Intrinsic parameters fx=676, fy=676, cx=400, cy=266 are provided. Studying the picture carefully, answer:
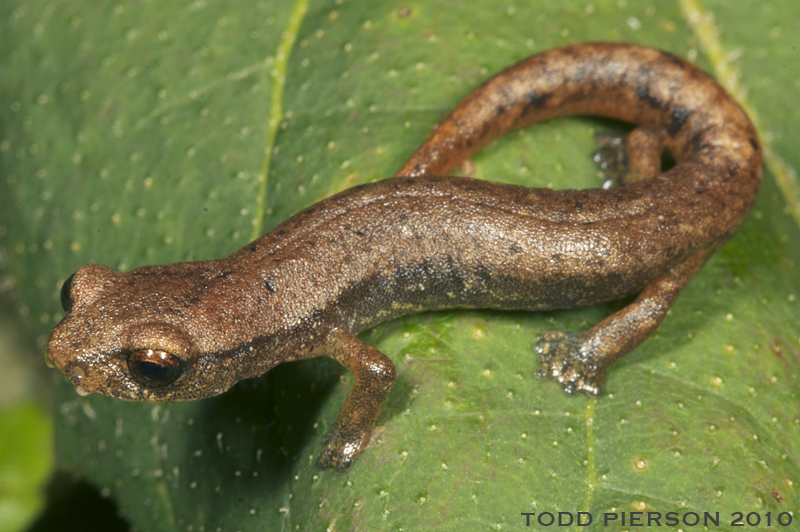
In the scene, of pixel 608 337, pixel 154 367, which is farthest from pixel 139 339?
pixel 608 337

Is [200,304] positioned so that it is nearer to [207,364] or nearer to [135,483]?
[207,364]

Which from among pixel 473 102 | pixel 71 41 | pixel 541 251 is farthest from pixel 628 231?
pixel 71 41

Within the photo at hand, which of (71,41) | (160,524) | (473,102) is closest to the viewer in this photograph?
(160,524)

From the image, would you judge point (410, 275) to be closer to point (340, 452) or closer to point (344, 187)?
point (344, 187)

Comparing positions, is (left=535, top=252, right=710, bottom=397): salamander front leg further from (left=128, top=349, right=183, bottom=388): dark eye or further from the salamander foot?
(left=128, top=349, right=183, bottom=388): dark eye

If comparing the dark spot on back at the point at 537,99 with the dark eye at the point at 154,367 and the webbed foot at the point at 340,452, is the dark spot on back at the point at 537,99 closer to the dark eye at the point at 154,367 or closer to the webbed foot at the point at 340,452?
the webbed foot at the point at 340,452

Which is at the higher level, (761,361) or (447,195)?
(447,195)

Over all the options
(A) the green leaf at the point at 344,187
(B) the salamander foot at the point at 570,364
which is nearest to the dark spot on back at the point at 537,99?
(A) the green leaf at the point at 344,187

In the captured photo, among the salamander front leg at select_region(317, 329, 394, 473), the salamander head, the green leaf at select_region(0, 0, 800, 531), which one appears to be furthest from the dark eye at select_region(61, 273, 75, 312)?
the salamander front leg at select_region(317, 329, 394, 473)
